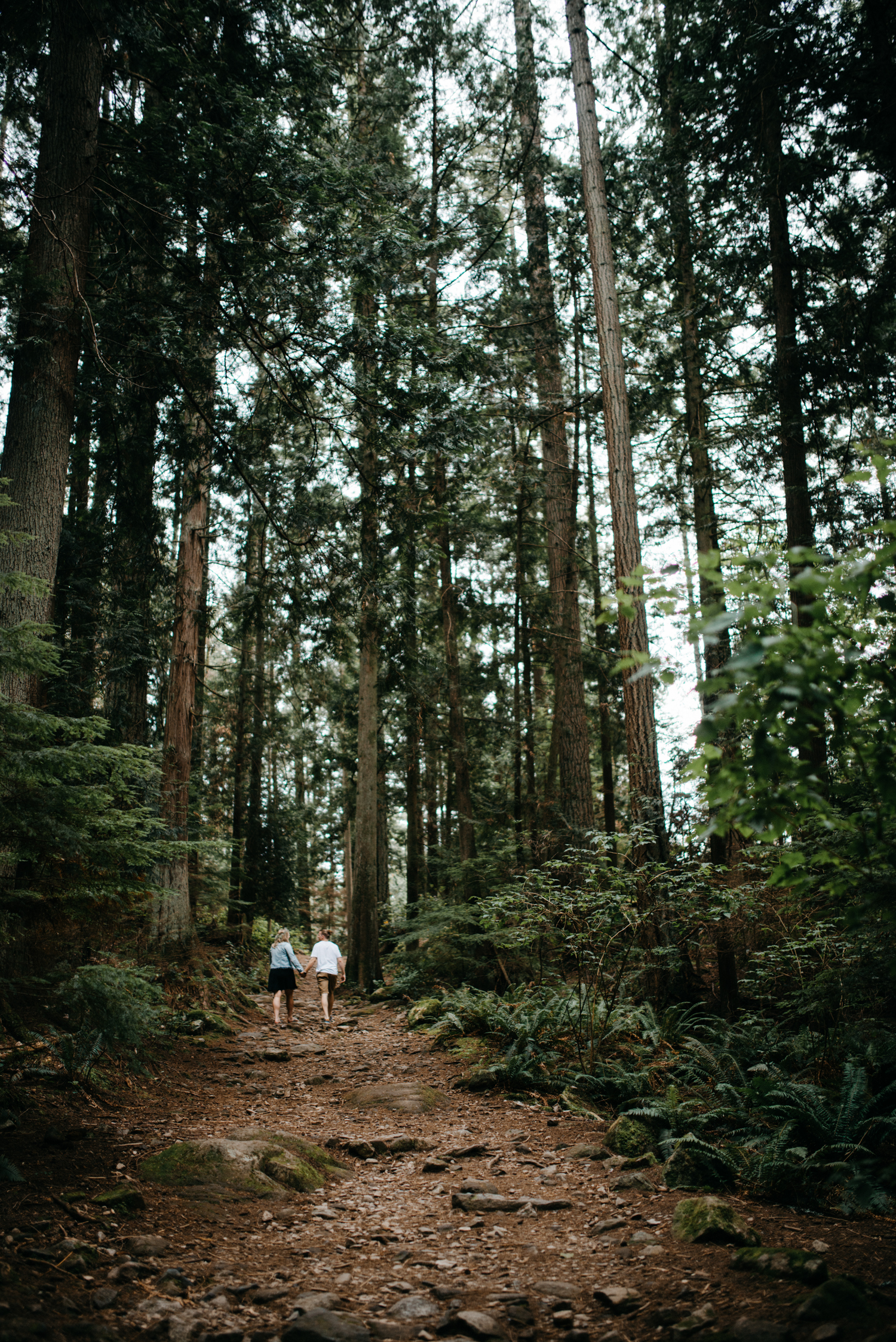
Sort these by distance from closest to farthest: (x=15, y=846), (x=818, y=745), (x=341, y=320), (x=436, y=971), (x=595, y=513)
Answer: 1. (x=15, y=846)
2. (x=818, y=745)
3. (x=341, y=320)
4. (x=436, y=971)
5. (x=595, y=513)

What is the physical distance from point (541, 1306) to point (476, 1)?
1725cm

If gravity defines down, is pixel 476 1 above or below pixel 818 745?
above

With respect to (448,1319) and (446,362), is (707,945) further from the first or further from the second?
(446,362)

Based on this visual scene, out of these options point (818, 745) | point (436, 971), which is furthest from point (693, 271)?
point (436, 971)

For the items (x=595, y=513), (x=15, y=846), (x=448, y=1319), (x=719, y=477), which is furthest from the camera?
(x=595, y=513)

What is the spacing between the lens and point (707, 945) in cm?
841

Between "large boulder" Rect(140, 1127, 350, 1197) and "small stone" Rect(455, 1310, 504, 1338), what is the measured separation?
1.96m

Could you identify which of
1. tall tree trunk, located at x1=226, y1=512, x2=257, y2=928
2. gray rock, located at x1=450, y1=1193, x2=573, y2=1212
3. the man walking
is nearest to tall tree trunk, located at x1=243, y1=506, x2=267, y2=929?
tall tree trunk, located at x1=226, y1=512, x2=257, y2=928

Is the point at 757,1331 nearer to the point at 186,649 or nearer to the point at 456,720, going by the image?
the point at 186,649

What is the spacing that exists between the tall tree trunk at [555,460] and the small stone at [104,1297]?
9665 millimetres

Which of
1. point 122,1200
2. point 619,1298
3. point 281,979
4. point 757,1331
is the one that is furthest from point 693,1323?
point 281,979

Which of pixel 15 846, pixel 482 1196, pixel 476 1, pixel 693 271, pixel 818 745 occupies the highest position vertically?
pixel 476 1

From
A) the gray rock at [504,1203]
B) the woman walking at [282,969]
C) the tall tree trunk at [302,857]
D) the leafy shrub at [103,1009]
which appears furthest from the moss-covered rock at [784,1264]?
the tall tree trunk at [302,857]

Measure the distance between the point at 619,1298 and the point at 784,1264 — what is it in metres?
0.73
